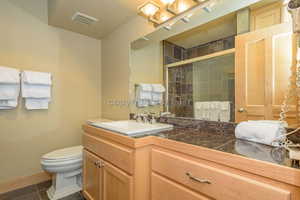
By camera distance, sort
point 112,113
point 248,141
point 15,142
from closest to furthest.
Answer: point 248,141 < point 15,142 < point 112,113

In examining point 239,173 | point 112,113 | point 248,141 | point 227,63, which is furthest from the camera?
point 112,113

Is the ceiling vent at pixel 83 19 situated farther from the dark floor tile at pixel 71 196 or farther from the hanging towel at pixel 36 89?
the dark floor tile at pixel 71 196

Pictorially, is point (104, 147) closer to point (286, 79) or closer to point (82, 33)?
point (286, 79)

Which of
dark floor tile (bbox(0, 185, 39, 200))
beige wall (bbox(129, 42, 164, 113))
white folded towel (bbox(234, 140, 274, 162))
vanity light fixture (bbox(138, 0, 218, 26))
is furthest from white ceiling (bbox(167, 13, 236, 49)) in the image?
dark floor tile (bbox(0, 185, 39, 200))

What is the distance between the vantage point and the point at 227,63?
115 cm

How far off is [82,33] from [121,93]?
1.09 m

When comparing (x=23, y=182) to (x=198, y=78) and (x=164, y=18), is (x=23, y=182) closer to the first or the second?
(x=198, y=78)

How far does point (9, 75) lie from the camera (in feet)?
5.27

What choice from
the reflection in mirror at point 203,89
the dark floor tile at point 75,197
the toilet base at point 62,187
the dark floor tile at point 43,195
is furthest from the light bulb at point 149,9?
the dark floor tile at point 43,195

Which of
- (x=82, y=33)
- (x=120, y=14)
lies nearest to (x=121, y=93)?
(x=120, y=14)

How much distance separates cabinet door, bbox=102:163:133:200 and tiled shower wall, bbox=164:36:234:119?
2.39ft

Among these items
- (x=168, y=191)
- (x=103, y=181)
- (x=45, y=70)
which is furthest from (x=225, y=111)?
(x=45, y=70)

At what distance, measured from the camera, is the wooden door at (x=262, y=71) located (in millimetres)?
922

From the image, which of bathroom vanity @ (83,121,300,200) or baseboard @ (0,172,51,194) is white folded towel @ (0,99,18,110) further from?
bathroom vanity @ (83,121,300,200)
